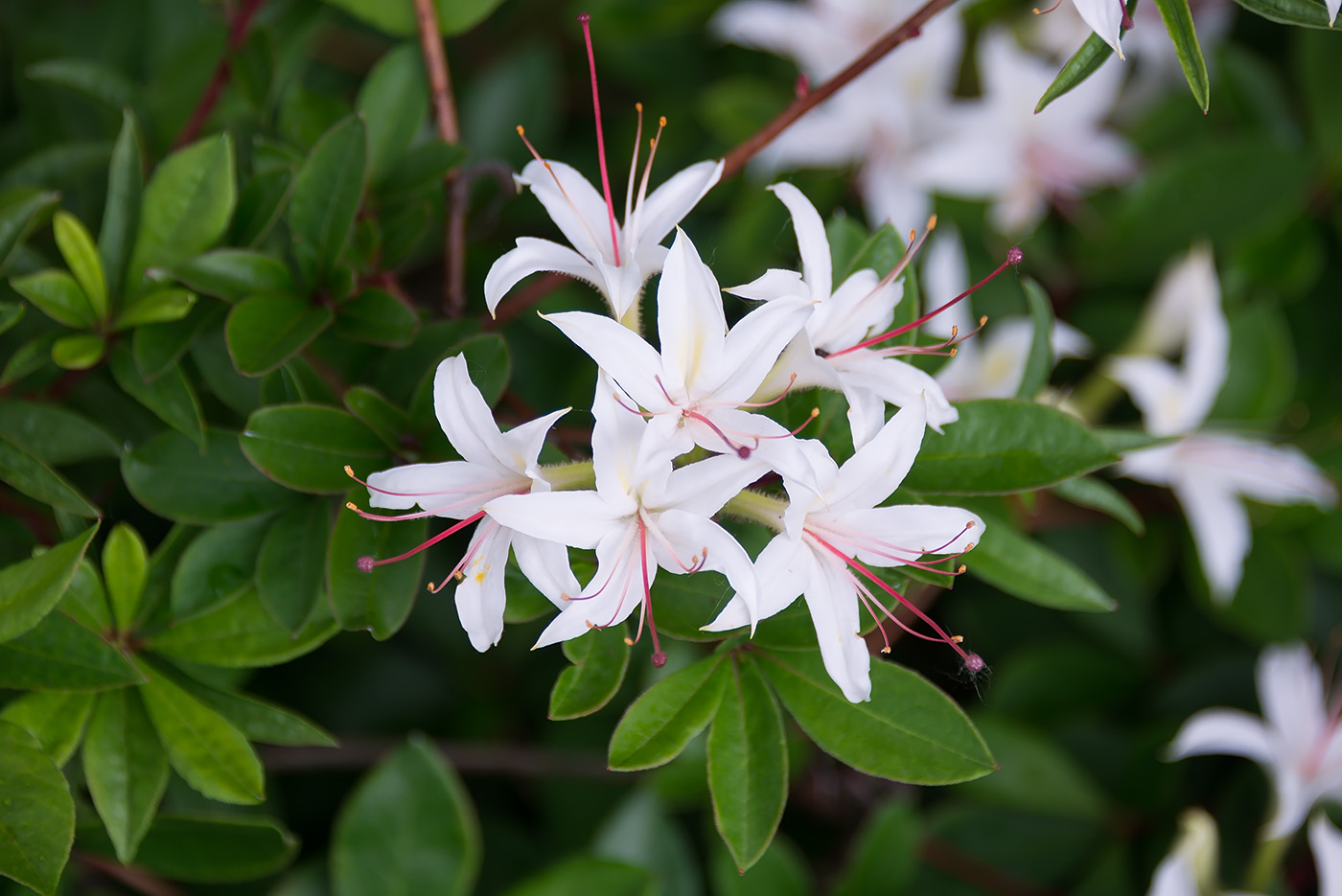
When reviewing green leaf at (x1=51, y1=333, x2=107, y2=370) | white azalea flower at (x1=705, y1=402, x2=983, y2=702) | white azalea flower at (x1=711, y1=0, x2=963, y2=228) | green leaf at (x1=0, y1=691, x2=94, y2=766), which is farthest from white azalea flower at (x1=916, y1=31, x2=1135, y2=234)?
green leaf at (x1=0, y1=691, x2=94, y2=766)

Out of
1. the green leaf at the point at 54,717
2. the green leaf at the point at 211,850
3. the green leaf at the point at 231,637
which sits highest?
the green leaf at the point at 231,637

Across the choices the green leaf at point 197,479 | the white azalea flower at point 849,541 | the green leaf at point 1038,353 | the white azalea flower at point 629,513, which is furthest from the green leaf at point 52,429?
the green leaf at point 1038,353

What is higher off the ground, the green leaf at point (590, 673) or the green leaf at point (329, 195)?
the green leaf at point (329, 195)

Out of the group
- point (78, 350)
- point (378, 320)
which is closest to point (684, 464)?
point (378, 320)

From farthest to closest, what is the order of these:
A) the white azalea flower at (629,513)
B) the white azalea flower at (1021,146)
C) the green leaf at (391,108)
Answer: the white azalea flower at (1021,146) → the green leaf at (391,108) → the white azalea flower at (629,513)

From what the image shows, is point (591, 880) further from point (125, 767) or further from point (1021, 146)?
point (1021, 146)

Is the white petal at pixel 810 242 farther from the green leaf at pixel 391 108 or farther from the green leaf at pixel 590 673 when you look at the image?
the green leaf at pixel 391 108

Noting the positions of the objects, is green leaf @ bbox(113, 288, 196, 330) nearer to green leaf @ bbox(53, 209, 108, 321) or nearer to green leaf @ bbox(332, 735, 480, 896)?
green leaf @ bbox(53, 209, 108, 321)
